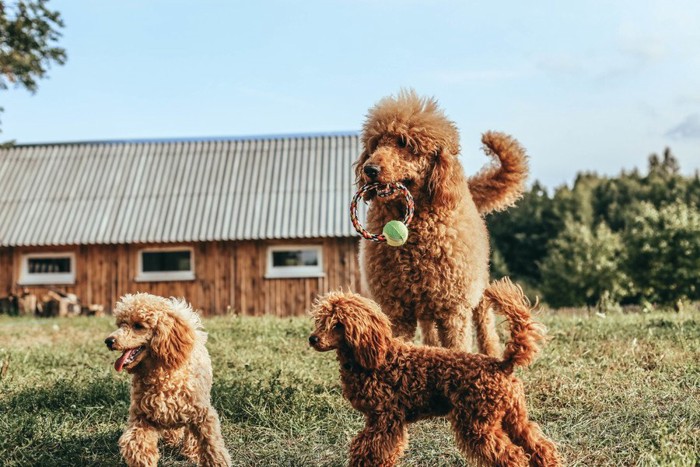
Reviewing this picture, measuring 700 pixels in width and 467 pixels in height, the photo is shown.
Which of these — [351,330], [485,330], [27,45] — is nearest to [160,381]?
[351,330]

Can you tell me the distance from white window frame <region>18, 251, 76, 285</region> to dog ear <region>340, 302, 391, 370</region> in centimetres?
1750

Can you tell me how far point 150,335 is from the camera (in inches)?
192

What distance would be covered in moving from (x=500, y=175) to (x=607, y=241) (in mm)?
30548

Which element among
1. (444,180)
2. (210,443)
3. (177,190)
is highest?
(177,190)

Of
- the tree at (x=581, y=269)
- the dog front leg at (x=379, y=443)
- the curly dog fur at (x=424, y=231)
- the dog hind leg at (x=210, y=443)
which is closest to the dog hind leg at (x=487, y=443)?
the dog front leg at (x=379, y=443)

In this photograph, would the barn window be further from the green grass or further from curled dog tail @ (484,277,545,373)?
curled dog tail @ (484,277,545,373)

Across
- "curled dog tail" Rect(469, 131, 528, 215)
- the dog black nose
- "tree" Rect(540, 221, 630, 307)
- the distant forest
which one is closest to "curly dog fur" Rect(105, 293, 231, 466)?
the dog black nose

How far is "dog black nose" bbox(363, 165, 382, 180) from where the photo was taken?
502 centimetres

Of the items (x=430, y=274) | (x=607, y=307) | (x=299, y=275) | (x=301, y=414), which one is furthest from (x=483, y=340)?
(x=299, y=275)

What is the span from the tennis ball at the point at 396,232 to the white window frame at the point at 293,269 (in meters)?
13.9

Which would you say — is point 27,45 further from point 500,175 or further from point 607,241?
point 607,241

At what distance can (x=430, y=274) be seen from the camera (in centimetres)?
536

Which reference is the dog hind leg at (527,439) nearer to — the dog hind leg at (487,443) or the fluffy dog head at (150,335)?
the dog hind leg at (487,443)

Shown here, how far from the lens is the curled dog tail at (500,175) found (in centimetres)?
678
